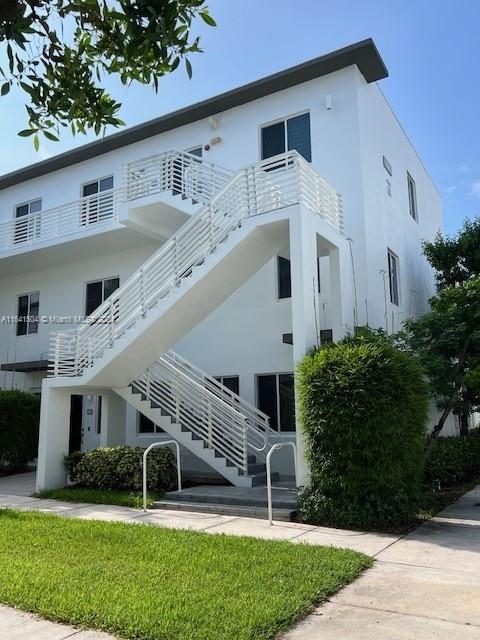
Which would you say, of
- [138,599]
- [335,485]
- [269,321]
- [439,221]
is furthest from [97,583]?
[439,221]

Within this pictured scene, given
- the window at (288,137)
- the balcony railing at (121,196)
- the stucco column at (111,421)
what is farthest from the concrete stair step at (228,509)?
the window at (288,137)

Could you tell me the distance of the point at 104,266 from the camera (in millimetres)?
16953

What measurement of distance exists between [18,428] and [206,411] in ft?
19.6

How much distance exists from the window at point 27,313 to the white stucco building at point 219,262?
0.25ft

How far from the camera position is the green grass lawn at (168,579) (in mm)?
4168

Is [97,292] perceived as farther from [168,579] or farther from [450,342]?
[168,579]

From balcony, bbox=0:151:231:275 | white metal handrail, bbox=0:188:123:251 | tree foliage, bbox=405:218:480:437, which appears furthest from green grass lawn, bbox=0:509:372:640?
white metal handrail, bbox=0:188:123:251

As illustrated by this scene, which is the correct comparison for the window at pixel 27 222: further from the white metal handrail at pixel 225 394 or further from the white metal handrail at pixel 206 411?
the white metal handrail at pixel 206 411

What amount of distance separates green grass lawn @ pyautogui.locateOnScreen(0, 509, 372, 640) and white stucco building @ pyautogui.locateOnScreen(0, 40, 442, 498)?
111 inches

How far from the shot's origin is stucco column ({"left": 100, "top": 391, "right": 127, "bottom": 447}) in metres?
13.1

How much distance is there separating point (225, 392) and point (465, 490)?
18.1 feet

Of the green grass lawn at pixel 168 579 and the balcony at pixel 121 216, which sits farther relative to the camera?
the balcony at pixel 121 216

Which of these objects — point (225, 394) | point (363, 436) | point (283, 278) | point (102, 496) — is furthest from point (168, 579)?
point (283, 278)

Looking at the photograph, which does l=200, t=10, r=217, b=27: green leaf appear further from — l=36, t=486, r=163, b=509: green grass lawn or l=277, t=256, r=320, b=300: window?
l=277, t=256, r=320, b=300: window
